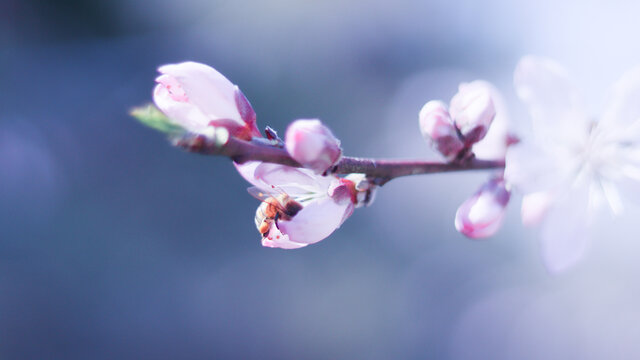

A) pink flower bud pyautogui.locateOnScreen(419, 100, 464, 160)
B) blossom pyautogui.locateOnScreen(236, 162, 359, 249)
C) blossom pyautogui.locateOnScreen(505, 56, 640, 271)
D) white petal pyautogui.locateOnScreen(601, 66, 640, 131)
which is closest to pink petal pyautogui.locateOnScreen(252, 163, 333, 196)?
blossom pyautogui.locateOnScreen(236, 162, 359, 249)

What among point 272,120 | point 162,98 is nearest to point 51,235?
point 272,120

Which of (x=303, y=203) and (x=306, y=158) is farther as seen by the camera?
(x=303, y=203)

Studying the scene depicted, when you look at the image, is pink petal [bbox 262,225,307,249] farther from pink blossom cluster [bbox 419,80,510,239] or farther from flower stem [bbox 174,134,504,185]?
pink blossom cluster [bbox 419,80,510,239]

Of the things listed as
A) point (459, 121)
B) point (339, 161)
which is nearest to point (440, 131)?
point (459, 121)

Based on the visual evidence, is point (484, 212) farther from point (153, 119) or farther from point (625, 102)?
point (153, 119)

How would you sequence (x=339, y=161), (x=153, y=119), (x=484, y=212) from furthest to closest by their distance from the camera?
1. (x=484, y=212)
2. (x=339, y=161)
3. (x=153, y=119)

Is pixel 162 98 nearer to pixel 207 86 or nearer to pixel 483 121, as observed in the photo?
pixel 207 86
